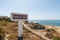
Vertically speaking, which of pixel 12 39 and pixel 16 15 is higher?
pixel 16 15

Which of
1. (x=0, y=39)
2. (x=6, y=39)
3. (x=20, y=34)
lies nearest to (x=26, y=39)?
(x=6, y=39)

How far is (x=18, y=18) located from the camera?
30.2 ft

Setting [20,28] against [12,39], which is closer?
[20,28]

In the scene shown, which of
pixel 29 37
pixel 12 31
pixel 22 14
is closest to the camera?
pixel 22 14

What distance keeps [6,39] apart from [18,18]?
11.7 feet

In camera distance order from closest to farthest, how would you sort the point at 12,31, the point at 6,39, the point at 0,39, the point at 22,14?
1. the point at 22,14
2. the point at 0,39
3. the point at 6,39
4. the point at 12,31

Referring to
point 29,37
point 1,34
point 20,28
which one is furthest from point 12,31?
point 20,28

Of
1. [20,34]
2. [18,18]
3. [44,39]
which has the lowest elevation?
[44,39]

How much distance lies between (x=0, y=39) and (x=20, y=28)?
2.57 metres

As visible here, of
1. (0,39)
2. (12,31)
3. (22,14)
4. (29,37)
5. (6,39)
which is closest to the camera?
(22,14)

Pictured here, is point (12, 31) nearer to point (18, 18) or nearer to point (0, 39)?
point (0, 39)

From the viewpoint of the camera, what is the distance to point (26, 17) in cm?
926

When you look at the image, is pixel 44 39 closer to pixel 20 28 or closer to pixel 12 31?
pixel 12 31

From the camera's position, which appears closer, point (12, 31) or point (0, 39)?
point (0, 39)
